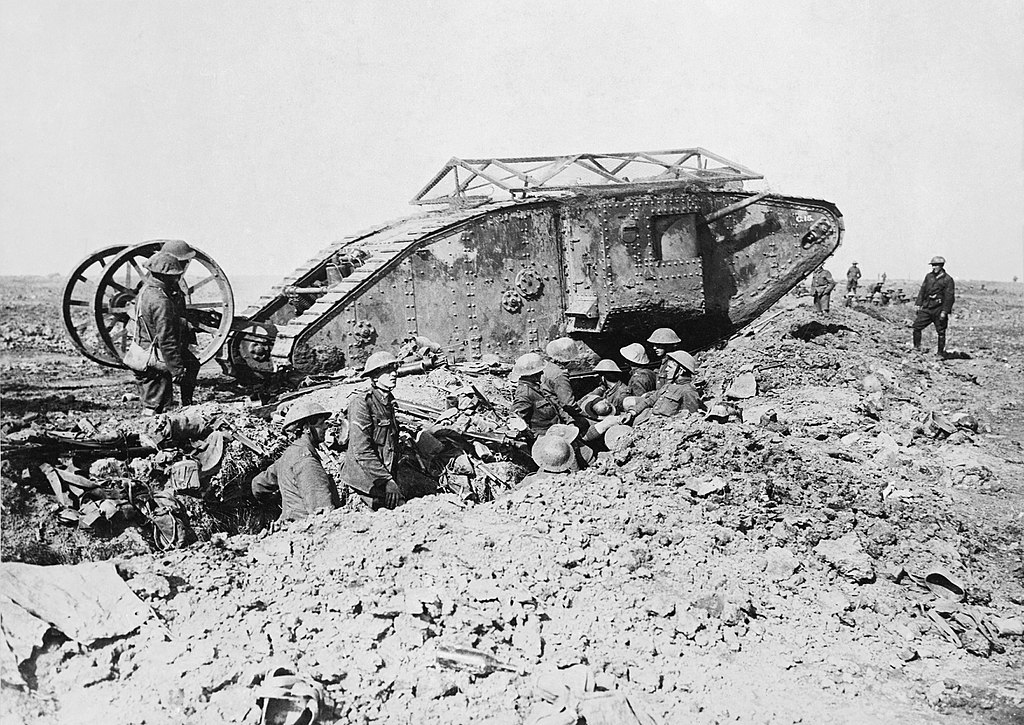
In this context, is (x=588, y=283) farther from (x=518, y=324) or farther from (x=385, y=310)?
(x=385, y=310)

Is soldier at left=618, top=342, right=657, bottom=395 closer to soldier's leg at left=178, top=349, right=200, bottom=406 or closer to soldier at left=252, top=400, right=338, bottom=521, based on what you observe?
soldier at left=252, top=400, right=338, bottom=521

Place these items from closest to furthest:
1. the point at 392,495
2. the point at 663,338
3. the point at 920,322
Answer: the point at 392,495, the point at 663,338, the point at 920,322

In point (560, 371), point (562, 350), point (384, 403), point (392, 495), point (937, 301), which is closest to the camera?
point (392, 495)

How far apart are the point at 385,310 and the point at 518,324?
1580 millimetres

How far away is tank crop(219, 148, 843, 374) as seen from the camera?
31.8 feet

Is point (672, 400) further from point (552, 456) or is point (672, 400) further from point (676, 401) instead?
point (552, 456)

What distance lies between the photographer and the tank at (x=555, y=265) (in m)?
9.69

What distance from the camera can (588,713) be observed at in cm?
422

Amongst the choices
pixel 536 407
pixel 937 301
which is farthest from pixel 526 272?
pixel 937 301

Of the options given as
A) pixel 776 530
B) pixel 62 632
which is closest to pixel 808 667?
pixel 776 530

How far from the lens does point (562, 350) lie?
Answer: 1026 centimetres

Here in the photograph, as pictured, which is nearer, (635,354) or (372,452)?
(372,452)

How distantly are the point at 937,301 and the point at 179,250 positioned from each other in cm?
1061

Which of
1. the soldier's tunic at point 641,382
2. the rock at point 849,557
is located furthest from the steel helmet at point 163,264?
the rock at point 849,557
